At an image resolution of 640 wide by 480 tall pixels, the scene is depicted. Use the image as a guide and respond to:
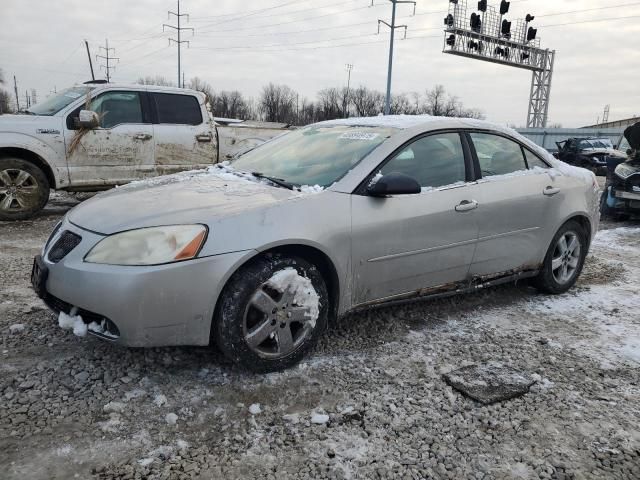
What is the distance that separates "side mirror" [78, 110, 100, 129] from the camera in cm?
704

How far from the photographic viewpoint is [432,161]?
3.69 m

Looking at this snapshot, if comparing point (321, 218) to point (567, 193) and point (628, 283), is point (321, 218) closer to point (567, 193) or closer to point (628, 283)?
point (567, 193)

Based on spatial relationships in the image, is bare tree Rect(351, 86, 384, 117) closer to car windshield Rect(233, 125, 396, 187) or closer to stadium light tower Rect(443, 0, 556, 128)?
stadium light tower Rect(443, 0, 556, 128)

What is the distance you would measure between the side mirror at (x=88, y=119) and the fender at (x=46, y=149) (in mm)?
358

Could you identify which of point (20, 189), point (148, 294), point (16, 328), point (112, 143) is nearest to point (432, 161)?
point (148, 294)

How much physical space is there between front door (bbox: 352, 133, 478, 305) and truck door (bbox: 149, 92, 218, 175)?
5.33 meters

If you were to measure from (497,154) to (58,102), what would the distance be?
6.34m

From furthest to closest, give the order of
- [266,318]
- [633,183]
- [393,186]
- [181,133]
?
[633,183] < [181,133] < [393,186] < [266,318]

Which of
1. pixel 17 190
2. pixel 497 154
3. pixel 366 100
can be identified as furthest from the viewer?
pixel 366 100

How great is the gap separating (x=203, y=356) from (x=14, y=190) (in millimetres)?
5304

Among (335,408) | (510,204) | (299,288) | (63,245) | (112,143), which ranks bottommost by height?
(335,408)

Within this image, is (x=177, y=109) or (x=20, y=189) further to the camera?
(x=177, y=109)

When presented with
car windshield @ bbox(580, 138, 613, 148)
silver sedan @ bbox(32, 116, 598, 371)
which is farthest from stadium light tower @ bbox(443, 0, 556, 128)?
silver sedan @ bbox(32, 116, 598, 371)

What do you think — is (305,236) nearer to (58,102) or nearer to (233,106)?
(58,102)
